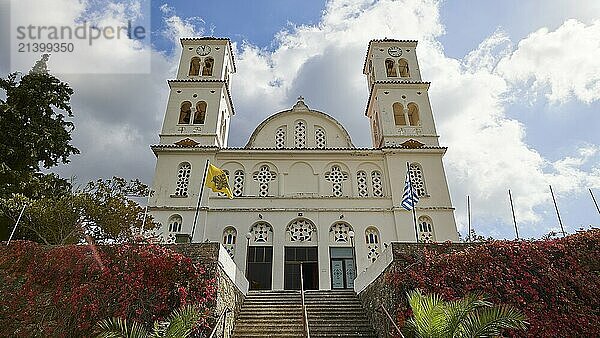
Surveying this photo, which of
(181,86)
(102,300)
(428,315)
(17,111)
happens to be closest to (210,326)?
→ (102,300)

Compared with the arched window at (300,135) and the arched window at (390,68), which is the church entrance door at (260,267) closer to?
the arched window at (300,135)

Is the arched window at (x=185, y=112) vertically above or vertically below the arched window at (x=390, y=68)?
below

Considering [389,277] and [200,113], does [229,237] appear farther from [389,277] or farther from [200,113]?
[389,277]

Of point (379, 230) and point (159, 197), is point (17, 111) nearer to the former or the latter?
point (159, 197)

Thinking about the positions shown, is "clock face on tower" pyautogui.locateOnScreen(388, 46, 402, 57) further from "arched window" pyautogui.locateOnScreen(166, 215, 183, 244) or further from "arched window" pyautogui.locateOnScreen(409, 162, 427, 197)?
"arched window" pyautogui.locateOnScreen(166, 215, 183, 244)

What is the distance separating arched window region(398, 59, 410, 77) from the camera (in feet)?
96.2

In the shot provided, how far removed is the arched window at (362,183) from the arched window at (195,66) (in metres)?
14.2

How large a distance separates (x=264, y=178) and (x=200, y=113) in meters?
7.31

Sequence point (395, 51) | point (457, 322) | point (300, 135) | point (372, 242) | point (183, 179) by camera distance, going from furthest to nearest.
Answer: point (395, 51)
point (300, 135)
point (183, 179)
point (372, 242)
point (457, 322)

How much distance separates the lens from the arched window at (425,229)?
21.9 metres

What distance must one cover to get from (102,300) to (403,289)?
27.5ft

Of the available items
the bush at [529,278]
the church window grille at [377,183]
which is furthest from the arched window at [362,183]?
the bush at [529,278]

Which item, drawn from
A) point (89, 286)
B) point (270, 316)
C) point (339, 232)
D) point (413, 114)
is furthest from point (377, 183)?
point (89, 286)

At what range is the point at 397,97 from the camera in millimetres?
27672
